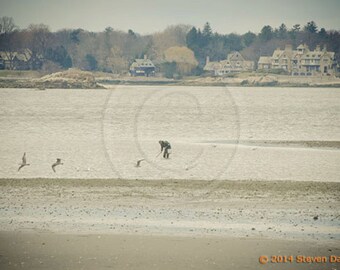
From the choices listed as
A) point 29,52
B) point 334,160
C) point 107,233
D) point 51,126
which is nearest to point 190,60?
point 29,52

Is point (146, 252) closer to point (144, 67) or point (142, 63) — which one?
point (144, 67)

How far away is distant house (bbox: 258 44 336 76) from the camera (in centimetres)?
19312

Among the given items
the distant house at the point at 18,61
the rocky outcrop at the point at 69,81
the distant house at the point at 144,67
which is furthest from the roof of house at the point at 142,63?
the rocky outcrop at the point at 69,81

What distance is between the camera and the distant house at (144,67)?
18600 centimetres

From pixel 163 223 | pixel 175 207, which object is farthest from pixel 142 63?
pixel 163 223

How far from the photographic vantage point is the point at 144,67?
613 feet

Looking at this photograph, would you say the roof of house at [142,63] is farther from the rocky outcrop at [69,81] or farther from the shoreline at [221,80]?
the rocky outcrop at [69,81]

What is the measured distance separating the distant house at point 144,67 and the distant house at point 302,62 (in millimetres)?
34268

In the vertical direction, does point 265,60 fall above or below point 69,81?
above

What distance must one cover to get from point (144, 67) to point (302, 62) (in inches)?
1867

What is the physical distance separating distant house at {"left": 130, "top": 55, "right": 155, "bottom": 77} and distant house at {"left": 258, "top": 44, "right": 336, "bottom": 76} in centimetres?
3427

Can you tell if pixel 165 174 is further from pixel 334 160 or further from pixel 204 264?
pixel 204 264

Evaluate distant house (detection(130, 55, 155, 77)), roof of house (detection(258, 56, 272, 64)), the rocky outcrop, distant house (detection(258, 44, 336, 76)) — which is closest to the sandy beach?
the rocky outcrop

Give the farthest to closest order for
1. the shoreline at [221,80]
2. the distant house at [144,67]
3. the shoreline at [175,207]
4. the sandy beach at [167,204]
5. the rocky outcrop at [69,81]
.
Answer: the distant house at [144,67] < the shoreline at [221,80] < the rocky outcrop at [69,81] < the shoreline at [175,207] < the sandy beach at [167,204]
